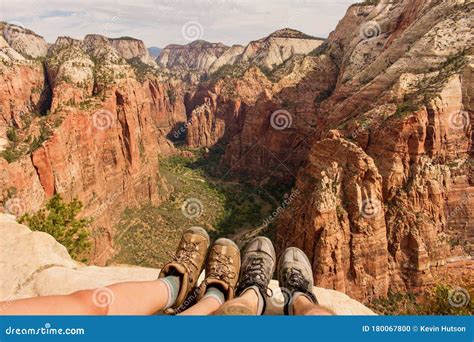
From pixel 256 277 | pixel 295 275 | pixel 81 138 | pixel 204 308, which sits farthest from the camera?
pixel 81 138

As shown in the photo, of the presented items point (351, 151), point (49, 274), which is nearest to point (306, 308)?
point (49, 274)

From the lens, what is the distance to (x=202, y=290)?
9.22 m

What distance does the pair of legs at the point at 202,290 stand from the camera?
698 cm

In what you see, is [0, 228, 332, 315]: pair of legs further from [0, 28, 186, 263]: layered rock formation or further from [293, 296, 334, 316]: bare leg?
[0, 28, 186, 263]: layered rock formation

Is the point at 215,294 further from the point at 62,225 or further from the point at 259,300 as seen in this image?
the point at 62,225

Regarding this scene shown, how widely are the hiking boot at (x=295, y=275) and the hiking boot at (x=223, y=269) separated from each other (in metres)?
1.57

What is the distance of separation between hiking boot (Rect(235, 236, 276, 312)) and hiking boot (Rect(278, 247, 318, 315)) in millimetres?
435

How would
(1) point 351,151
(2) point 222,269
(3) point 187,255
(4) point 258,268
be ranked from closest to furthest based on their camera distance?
(2) point 222,269
(4) point 258,268
(3) point 187,255
(1) point 351,151

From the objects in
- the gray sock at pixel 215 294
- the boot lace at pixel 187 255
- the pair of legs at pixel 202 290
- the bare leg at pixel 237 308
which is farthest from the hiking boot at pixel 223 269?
the bare leg at pixel 237 308

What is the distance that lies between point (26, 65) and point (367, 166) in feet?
256

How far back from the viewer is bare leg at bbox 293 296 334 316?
713 centimetres

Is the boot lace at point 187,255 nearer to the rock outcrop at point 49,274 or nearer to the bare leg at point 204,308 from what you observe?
the rock outcrop at point 49,274

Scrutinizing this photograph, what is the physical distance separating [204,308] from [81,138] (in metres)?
55.5

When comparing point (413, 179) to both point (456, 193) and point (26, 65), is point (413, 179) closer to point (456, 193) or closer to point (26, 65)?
point (456, 193)
